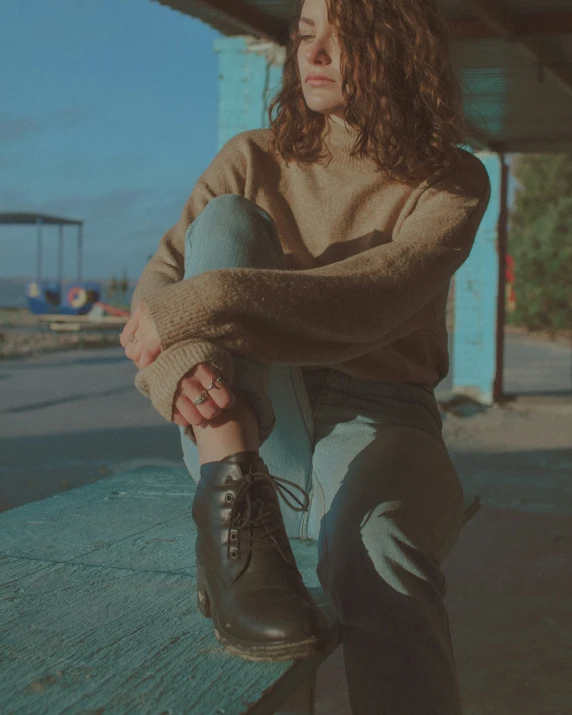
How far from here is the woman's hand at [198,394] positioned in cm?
125

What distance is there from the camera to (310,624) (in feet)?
3.85

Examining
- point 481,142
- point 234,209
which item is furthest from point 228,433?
point 481,142

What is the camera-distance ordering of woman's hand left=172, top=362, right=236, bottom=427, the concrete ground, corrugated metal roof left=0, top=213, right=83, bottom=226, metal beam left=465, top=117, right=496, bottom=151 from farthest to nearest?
1. corrugated metal roof left=0, top=213, right=83, bottom=226
2. metal beam left=465, top=117, right=496, bottom=151
3. the concrete ground
4. woman's hand left=172, top=362, right=236, bottom=427

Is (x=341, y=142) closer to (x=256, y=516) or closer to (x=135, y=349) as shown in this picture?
(x=135, y=349)

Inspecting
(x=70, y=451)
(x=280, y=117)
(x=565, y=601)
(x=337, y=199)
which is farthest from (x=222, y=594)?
(x=70, y=451)

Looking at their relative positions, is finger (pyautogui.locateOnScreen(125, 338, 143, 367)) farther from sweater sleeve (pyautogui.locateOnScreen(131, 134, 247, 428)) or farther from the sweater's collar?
the sweater's collar

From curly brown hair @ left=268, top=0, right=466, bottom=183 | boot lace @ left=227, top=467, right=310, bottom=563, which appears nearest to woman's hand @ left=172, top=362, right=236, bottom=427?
boot lace @ left=227, top=467, right=310, bottom=563

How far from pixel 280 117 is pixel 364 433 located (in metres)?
0.74

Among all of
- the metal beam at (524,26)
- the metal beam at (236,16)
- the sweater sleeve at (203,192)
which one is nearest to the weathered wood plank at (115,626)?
the sweater sleeve at (203,192)

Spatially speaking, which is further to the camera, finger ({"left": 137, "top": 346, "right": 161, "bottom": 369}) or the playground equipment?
the playground equipment

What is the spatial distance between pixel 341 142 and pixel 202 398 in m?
0.78

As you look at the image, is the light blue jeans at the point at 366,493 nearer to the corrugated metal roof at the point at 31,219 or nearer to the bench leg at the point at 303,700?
the bench leg at the point at 303,700

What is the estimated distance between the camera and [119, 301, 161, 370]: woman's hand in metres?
1.31

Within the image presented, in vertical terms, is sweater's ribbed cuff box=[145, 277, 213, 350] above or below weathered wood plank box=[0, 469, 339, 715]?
above
